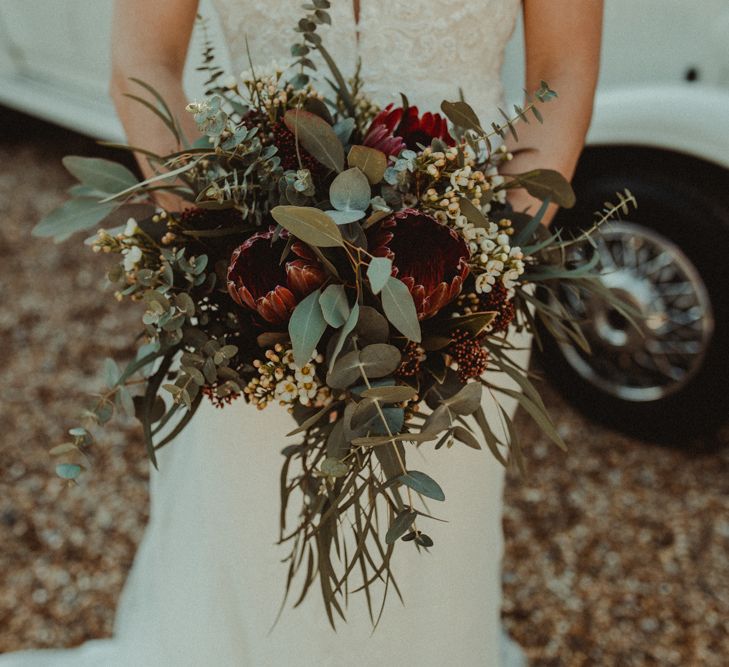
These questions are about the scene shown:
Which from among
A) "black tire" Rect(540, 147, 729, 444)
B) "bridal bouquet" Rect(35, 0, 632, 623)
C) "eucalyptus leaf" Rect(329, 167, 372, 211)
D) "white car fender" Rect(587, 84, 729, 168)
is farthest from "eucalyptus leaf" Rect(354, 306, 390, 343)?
"white car fender" Rect(587, 84, 729, 168)

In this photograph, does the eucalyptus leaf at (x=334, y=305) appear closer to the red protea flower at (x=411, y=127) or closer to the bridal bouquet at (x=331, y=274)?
the bridal bouquet at (x=331, y=274)

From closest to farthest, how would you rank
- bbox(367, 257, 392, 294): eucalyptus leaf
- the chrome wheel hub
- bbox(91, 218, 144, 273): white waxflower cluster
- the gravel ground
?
bbox(367, 257, 392, 294): eucalyptus leaf → bbox(91, 218, 144, 273): white waxflower cluster → the gravel ground → the chrome wheel hub

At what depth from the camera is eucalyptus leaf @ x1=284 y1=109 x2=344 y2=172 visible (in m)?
0.84

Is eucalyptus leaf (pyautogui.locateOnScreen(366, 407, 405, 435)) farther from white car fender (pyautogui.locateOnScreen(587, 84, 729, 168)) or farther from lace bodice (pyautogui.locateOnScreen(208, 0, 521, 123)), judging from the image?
white car fender (pyautogui.locateOnScreen(587, 84, 729, 168))

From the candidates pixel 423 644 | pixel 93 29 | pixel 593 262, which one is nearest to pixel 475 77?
pixel 593 262

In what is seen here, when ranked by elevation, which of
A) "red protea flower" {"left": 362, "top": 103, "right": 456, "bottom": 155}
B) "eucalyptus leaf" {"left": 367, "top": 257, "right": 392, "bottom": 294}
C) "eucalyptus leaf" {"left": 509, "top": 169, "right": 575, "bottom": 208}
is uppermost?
"red protea flower" {"left": 362, "top": 103, "right": 456, "bottom": 155}

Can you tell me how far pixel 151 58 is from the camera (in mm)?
1261

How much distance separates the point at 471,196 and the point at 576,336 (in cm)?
31

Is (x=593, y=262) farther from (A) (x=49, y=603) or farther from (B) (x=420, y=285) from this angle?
(A) (x=49, y=603)

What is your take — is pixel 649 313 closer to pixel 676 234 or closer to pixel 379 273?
pixel 676 234

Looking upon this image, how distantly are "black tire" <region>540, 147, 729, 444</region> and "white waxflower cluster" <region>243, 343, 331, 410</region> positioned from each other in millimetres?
1340

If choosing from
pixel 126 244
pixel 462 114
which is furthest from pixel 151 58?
pixel 462 114

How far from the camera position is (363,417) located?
80 centimetres

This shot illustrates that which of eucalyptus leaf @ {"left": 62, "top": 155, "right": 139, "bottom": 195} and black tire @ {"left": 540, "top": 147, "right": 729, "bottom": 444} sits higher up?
eucalyptus leaf @ {"left": 62, "top": 155, "right": 139, "bottom": 195}
